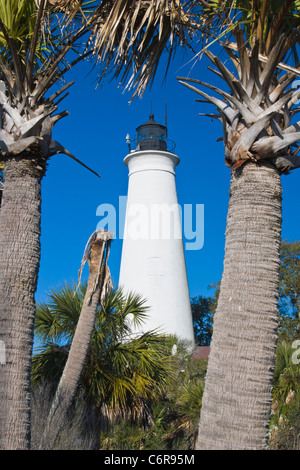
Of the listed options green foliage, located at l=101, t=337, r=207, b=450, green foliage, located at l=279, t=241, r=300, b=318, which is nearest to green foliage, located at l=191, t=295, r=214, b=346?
green foliage, located at l=279, t=241, r=300, b=318

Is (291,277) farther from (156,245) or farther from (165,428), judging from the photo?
(165,428)

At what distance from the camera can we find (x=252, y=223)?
13.1ft

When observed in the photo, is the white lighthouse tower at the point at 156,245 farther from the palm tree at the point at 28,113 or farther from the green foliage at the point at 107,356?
the palm tree at the point at 28,113

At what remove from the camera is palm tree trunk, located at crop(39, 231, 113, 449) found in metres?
6.61

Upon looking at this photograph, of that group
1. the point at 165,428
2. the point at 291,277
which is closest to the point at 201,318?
the point at 291,277

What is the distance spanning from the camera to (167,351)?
1022 cm

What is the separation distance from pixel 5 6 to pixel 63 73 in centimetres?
85

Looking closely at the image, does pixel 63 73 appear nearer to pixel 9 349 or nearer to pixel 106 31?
pixel 106 31

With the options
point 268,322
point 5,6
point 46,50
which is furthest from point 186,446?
point 5,6

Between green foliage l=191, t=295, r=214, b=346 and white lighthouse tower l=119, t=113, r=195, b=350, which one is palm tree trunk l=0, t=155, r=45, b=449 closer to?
white lighthouse tower l=119, t=113, r=195, b=350

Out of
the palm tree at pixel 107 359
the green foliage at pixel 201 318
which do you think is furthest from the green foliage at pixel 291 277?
the palm tree at pixel 107 359

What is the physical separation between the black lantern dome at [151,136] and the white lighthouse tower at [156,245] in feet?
2.63

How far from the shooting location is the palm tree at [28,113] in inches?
176

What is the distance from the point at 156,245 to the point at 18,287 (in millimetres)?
15470
